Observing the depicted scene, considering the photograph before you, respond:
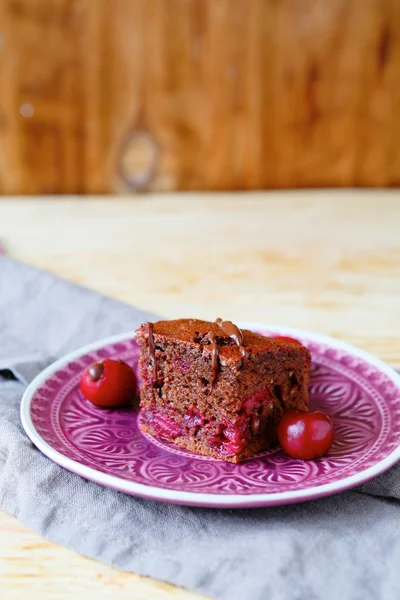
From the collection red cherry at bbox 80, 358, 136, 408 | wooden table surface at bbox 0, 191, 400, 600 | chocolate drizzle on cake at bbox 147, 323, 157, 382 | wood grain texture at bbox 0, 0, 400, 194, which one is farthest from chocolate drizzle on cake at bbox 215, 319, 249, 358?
wood grain texture at bbox 0, 0, 400, 194

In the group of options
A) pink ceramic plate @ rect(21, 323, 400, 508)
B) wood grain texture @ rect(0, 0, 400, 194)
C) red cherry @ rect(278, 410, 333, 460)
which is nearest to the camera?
pink ceramic plate @ rect(21, 323, 400, 508)

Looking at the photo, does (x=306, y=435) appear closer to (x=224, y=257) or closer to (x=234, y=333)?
(x=234, y=333)

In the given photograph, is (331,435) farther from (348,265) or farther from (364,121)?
(364,121)

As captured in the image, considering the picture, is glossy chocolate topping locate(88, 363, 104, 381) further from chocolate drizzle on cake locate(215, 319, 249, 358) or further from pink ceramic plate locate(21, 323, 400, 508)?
chocolate drizzle on cake locate(215, 319, 249, 358)

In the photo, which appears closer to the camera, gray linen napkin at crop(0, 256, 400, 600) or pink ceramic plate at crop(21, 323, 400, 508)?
gray linen napkin at crop(0, 256, 400, 600)

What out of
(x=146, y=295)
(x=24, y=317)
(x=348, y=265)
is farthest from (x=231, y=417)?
(x=348, y=265)

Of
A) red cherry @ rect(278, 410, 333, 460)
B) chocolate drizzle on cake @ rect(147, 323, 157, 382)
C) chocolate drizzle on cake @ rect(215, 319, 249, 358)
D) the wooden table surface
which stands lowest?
the wooden table surface

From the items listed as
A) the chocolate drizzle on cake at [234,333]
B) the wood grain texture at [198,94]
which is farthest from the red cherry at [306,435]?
the wood grain texture at [198,94]
